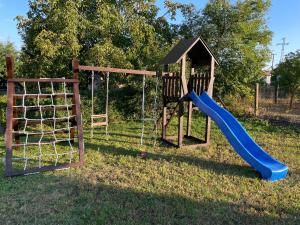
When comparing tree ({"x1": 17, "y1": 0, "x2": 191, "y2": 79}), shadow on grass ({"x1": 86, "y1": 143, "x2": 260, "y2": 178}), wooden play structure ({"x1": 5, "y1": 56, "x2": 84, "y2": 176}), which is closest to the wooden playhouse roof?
shadow on grass ({"x1": 86, "y1": 143, "x2": 260, "y2": 178})

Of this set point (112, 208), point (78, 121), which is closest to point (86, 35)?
point (78, 121)

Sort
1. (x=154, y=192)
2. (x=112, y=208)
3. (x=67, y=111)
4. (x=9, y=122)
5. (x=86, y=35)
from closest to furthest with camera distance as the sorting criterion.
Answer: (x=112, y=208), (x=154, y=192), (x=9, y=122), (x=67, y=111), (x=86, y=35)

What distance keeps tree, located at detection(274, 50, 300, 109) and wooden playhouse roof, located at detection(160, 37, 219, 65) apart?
781cm

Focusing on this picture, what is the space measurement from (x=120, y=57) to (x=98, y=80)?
8.93ft

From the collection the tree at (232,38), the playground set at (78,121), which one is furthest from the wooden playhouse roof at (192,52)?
the tree at (232,38)

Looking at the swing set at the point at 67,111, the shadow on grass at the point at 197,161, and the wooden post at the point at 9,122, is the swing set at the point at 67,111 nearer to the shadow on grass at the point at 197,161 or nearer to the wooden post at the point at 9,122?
the wooden post at the point at 9,122

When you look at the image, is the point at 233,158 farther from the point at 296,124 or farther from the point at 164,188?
the point at 296,124

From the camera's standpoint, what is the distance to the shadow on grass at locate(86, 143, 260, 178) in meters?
5.26

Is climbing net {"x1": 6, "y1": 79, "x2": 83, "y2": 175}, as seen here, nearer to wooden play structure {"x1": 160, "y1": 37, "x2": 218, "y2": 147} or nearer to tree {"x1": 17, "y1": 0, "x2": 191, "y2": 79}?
wooden play structure {"x1": 160, "y1": 37, "x2": 218, "y2": 147}

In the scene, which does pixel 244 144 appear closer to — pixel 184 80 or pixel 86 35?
pixel 184 80

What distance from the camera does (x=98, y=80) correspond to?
12773 millimetres

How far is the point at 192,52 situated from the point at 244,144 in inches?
127

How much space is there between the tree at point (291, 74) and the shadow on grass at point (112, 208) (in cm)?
1120

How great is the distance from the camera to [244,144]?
5.64 meters
